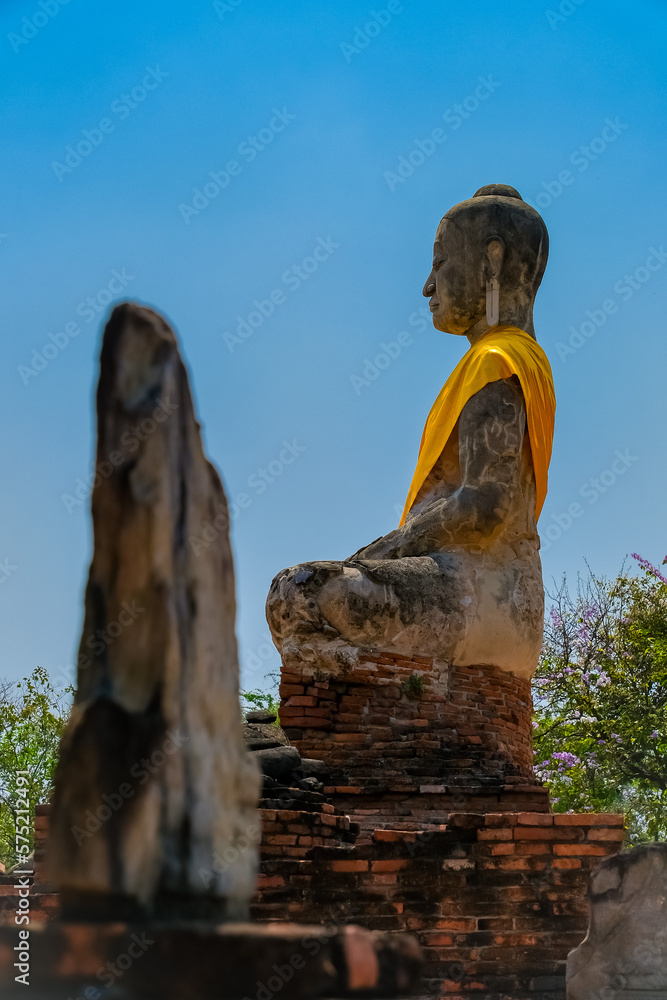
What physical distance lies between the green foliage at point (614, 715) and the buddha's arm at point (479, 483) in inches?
327

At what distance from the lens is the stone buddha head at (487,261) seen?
876cm

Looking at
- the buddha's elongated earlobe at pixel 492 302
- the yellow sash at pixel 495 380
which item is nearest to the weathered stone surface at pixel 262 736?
the yellow sash at pixel 495 380

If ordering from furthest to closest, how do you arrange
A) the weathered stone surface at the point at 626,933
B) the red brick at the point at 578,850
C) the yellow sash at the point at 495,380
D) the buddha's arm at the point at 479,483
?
the yellow sash at the point at 495,380 < the buddha's arm at the point at 479,483 < the red brick at the point at 578,850 < the weathered stone surface at the point at 626,933

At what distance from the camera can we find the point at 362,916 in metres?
6.58

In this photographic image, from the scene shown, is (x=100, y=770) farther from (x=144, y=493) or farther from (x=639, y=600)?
(x=639, y=600)

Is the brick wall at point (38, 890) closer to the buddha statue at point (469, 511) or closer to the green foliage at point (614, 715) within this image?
the buddha statue at point (469, 511)

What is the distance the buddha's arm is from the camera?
809cm

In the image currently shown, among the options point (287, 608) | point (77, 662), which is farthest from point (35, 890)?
point (77, 662)

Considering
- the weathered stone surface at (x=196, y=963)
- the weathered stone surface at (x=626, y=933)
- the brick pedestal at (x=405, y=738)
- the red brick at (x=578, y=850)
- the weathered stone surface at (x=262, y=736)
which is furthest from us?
the brick pedestal at (x=405, y=738)

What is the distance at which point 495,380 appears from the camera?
8344 mm

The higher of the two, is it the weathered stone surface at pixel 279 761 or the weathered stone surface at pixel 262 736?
the weathered stone surface at pixel 262 736

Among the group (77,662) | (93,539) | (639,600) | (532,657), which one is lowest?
(77,662)

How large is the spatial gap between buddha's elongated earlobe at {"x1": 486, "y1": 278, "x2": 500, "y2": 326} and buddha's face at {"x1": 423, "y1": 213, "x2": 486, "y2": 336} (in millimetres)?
55

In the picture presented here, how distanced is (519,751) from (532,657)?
2.05ft
